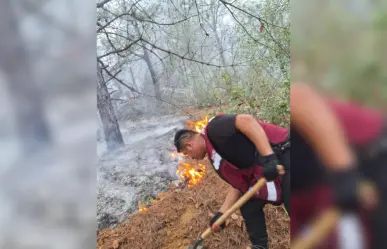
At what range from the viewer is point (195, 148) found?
138cm

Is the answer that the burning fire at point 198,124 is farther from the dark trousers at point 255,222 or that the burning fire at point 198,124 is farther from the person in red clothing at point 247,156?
the dark trousers at point 255,222

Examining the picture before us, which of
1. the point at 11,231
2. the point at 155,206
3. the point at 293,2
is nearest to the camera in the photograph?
the point at 293,2

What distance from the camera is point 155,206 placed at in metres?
1.46

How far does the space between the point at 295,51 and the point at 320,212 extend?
38 cm

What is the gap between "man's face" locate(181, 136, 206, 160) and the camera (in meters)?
1.37

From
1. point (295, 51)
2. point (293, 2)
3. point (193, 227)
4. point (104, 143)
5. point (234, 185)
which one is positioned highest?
point (293, 2)

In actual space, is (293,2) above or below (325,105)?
above

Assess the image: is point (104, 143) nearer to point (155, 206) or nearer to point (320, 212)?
point (155, 206)

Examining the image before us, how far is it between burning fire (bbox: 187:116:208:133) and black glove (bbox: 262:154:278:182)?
11.6 inches

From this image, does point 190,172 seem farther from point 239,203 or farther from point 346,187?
point 346,187

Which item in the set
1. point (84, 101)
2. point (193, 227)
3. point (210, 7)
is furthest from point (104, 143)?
point (210, 7)

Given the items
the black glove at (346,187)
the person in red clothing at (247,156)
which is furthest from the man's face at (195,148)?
the black glove at (346,187)

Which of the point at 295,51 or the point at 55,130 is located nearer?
the point at 295,51

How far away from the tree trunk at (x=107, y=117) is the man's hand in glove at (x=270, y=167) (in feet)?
1.99
